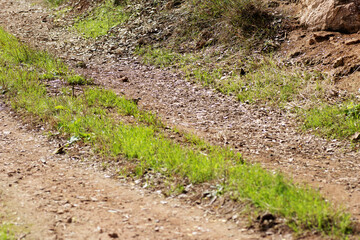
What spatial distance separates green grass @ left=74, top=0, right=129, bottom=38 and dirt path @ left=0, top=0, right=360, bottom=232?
92 centimetres

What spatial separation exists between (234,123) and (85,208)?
10.3ft

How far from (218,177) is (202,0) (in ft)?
23.5

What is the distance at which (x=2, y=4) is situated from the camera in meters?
18.1

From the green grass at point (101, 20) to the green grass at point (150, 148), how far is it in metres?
3.25

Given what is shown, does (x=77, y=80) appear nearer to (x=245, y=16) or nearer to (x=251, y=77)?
(x=251, y=77)

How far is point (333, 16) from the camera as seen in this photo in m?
8.37

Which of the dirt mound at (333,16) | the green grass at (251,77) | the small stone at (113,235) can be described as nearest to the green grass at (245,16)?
the dirt mound at (333,16)

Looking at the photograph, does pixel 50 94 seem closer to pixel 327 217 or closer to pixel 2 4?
pixel 327 217

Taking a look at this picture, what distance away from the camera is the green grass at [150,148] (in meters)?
3.77

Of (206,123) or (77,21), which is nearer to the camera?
(206,123)

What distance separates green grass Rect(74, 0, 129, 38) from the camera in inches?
484

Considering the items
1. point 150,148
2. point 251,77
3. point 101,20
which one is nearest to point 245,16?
point 251,77

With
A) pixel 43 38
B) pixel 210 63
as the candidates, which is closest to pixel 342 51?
pixel 210 63

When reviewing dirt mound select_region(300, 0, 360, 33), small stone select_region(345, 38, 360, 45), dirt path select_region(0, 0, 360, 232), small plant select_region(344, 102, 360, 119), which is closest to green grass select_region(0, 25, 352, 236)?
dirt path select_region(0, 0, 360, 232)
